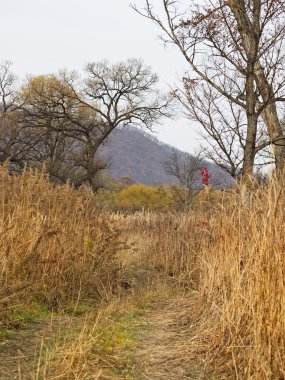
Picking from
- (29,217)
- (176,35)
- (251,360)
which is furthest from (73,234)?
(176,35)

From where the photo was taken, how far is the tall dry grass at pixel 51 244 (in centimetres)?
397

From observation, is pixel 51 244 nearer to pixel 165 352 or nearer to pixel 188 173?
pixel 165 352

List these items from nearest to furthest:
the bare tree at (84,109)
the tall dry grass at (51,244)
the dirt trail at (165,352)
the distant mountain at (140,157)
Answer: the dirt trail at (165,352), the tall dry grass at (51,244), the bare tree at (84,109), the distant mountain at (140,157)

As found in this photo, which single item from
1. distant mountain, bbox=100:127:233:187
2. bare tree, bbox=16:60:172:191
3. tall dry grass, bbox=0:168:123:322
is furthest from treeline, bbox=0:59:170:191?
distant mountain, bbox=100:127:233:187

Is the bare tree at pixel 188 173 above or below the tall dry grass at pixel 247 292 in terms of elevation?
above

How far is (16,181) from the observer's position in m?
5.08

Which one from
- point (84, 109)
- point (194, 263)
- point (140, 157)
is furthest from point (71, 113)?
point (140, 157)

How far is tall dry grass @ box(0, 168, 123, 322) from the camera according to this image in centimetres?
397

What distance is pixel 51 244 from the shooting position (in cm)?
465

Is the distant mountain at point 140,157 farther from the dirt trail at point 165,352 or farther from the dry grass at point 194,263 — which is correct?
the dirt trail at point 165,352

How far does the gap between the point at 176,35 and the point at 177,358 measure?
219 inches

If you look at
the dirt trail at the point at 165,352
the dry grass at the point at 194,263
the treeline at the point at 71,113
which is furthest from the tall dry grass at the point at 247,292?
the treeline at the point at 71,113

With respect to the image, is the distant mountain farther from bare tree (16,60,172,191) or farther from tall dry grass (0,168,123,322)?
tall dry grass (0,168,123,322)

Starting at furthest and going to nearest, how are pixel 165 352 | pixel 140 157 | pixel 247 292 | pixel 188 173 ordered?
pixel 140 157
pixel 188 173
pixel 165 352
pixel 247 292
